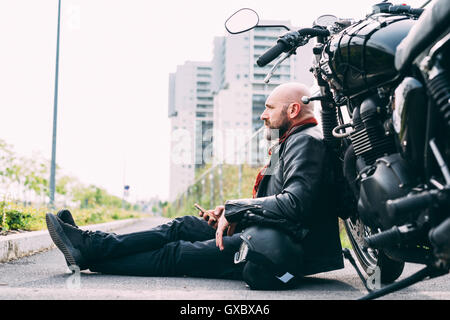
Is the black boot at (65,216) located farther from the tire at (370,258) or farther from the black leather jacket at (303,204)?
the tire at (370,258)

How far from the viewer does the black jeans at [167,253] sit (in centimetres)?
342

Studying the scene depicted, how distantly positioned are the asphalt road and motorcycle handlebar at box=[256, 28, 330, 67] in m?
1.28

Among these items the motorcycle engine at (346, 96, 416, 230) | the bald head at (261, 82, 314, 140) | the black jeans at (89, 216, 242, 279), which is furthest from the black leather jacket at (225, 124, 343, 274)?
the black jeans at (89, 216, 242, 279)

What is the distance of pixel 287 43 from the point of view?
116 inches

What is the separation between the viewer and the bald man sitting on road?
2.79 metres

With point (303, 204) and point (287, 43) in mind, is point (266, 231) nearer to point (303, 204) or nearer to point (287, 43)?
point (303, 204)

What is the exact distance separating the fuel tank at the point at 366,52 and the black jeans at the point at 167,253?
1.35 metres

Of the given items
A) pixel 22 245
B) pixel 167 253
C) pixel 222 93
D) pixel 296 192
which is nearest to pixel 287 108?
pixel 296 192

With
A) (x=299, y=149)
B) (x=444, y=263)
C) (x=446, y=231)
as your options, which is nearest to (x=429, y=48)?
(x=446, y=231)

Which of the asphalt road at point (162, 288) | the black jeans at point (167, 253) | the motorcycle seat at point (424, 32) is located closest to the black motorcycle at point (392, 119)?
the motorcycle seat at point (424, 32)

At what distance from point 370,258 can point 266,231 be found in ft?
2.91

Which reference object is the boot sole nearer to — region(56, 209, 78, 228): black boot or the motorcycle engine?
region(56, 209, 78, 228): black boot

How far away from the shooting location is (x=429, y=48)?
6.00 feet
